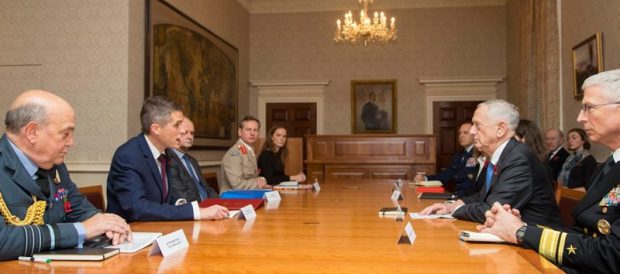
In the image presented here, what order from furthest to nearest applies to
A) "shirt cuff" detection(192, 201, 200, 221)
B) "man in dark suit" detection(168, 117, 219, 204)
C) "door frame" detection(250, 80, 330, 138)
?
"door frame" detection(250, 80, 330, 138) → "man in dark suit" detection(168, 117, 219, 204) → "shirt cuff" detection(192, 201, 200, 221)

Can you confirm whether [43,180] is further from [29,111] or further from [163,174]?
[163,174]

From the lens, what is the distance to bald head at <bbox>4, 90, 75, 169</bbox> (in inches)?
74.4

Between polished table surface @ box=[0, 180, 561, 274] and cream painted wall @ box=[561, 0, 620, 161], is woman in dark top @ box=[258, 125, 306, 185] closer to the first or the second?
polished table surface @ box=[0, 180, 561, 274]

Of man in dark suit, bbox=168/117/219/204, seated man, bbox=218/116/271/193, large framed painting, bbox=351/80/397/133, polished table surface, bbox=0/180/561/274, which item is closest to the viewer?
polished table surface, bbox=0/180/561/274

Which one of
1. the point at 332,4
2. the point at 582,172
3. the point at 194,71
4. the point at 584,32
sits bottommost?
the point at 582,172

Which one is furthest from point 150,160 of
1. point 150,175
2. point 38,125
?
point 38,125

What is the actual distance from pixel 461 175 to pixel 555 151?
1740mm

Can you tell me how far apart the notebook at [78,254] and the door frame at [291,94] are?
353 inches

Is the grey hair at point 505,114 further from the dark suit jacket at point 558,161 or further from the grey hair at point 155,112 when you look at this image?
the dark suit jacket at point 558,161

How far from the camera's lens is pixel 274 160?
233 inches

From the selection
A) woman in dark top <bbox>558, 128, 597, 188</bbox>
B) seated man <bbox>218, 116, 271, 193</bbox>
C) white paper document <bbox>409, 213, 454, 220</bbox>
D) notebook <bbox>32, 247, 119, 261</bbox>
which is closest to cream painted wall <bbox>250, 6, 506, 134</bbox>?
woman in dark top <bbox>558, 128, 597, 188</bbox>

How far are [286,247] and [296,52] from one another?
30.0 ft

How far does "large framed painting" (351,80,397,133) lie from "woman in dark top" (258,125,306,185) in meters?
4.52

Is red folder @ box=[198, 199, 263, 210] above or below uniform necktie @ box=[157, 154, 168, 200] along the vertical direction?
below
